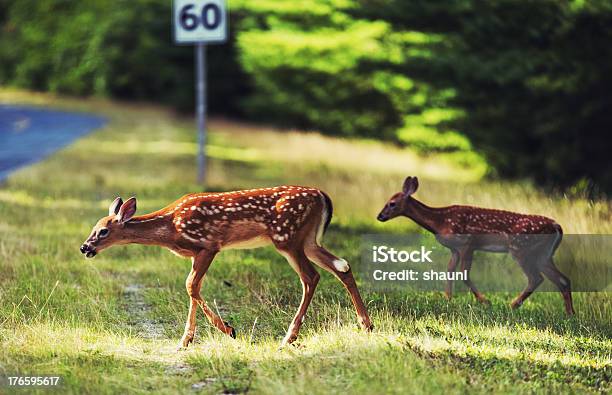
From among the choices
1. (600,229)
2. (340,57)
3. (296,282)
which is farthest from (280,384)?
(340,57)

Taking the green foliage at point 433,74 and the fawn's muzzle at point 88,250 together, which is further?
the green foliage at point 433,74

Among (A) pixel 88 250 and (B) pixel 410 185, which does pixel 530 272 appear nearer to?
(B) pixel 410 185

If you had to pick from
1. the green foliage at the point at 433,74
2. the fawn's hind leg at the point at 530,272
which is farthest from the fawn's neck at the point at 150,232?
the green foliage at the point at 433,74

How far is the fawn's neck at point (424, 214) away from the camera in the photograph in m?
6.94

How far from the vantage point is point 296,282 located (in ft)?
25.4

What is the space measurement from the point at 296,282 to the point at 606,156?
9.14 m

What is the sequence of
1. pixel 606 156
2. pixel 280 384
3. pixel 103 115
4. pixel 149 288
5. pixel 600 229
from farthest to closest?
1. pixel 103 115
2. pixel 606 156
3. pixel 600 229
4. pixel 149 288
5. pixel 280 384

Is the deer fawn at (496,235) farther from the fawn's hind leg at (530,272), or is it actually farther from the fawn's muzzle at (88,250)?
the fawn's muzzle at (88,250)

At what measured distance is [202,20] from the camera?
12.1 metres

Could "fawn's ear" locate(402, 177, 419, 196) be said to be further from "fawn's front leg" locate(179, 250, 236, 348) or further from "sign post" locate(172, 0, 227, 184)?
"sign post" locate(172, 0, 227, 184)

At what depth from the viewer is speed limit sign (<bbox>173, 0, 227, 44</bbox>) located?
11867 millimetres

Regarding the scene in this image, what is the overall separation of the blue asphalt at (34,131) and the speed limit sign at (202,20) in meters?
4.90

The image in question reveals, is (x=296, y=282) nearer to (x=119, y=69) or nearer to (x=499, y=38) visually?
(x=499, y=38)

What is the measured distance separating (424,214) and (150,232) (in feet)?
7.49
